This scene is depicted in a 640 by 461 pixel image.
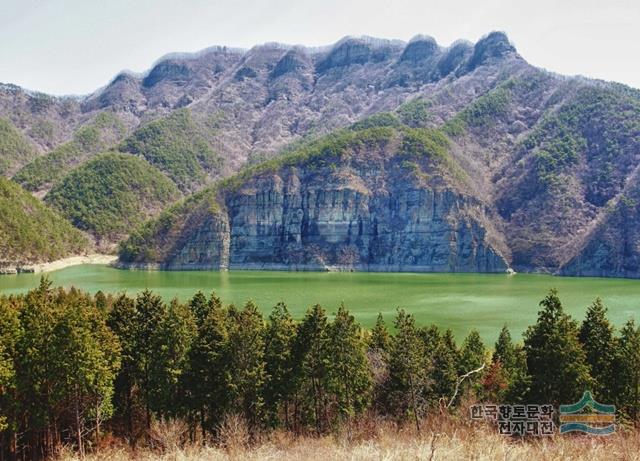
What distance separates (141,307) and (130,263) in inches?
5166

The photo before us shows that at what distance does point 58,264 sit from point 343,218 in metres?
72.9

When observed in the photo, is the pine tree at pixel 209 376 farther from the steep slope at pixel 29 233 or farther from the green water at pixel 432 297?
the steep slope at pixel 29 233

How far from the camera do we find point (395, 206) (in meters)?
159

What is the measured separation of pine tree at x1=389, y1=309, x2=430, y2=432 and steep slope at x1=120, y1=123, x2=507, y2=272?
120 metres

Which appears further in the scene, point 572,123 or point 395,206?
point 572,123

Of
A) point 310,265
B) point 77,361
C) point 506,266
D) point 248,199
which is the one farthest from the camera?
point 248,199

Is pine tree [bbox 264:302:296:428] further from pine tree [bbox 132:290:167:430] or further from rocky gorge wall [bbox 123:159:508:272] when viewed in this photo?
rocky gorge wall [bbox 123:159:508:272]

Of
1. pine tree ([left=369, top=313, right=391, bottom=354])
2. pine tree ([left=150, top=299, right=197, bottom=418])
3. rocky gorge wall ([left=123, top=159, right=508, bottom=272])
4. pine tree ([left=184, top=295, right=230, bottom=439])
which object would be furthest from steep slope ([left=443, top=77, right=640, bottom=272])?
pine tree ([left=150, top=299, right=197, bottom=418])

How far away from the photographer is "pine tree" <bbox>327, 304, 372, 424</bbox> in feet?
92.2

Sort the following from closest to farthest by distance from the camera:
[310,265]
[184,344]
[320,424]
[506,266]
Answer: [320,424]
[184,344]
[506,266]
[310,265]

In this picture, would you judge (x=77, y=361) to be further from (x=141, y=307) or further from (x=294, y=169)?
(x=294, y=169)

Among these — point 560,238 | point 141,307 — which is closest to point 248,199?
point 560,238

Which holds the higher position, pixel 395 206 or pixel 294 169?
pixel 294 169

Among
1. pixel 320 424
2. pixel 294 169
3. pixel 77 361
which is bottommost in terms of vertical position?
pixel 320 424
